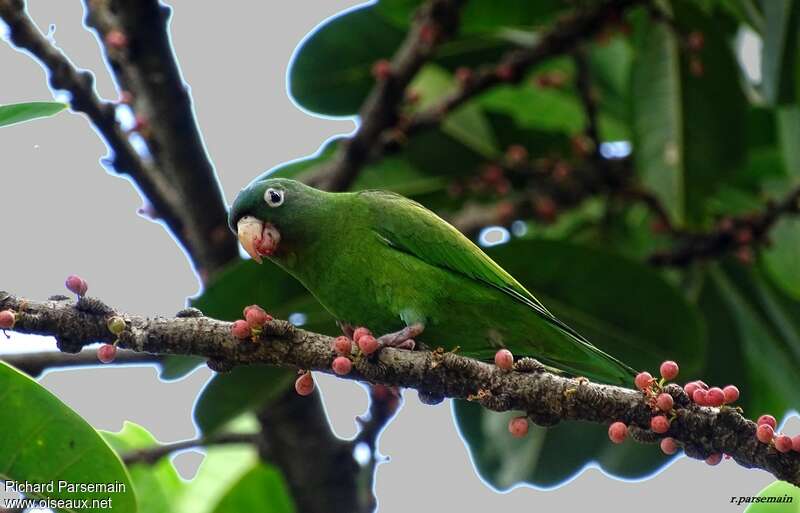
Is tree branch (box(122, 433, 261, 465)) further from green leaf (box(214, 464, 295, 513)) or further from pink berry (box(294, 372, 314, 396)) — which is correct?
pink berry (box(294, 372, 314, 396))

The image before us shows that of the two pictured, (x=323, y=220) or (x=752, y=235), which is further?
(x=752, y=235)

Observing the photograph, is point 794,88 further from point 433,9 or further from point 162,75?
point 162,75

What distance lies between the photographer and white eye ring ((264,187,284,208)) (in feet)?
12.6

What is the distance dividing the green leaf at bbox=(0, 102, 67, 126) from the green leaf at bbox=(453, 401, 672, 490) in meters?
2.86

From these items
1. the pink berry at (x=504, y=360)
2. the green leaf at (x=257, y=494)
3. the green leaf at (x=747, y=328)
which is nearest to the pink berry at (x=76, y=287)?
the pink berry at (x=504, y=360)

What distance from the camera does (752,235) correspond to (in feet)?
15.5

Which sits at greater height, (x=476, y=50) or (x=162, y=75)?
(x=162, y=75)

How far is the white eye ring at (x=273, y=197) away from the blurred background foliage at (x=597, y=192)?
0.32m

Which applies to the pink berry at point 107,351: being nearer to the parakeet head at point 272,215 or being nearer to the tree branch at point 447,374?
the tree branch at point 447,374

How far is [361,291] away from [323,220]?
0.39m

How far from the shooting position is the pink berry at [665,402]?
7.78 ft

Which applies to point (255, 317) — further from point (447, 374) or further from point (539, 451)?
point (539, 451)

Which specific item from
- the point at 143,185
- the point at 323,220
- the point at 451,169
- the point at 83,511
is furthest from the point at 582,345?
the point at 451,169

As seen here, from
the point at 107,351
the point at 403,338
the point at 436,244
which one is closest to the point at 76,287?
the point at 107,351
